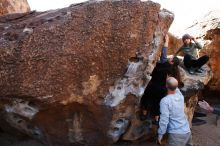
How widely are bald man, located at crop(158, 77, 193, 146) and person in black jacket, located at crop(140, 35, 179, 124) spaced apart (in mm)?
779

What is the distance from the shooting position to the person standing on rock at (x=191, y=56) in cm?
714

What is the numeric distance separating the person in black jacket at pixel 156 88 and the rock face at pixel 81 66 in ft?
1.09

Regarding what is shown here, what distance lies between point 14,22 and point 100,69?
1719 mm

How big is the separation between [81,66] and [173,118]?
1.42 meters

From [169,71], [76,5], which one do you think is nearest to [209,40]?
[169,71]

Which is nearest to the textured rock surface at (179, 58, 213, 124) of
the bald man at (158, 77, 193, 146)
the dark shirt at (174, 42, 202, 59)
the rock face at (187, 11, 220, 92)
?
the dark shirt at (174, 42, 202, 59)

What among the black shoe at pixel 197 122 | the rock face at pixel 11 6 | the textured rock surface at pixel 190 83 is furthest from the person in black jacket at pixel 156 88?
the rock face at pixel 11 6

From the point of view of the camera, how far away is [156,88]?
667cm

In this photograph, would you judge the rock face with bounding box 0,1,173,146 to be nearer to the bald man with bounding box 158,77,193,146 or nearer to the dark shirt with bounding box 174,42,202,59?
the bald man with bounding box 158,77,193,146

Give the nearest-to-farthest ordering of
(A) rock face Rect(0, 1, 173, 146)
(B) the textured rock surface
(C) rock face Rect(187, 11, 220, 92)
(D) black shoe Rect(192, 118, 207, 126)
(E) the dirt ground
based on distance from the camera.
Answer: (A) rock face Rect(0, 1, 173, 146) < (B) the textured rock surface < (E) the dirt ground < (D) black shoe Rect(192, 118, 207, 126) < (C) rock face Rect(187, 11, 220, 92)

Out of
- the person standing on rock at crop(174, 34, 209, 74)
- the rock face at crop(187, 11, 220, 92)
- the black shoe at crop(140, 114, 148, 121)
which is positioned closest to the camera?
the black shoe at crop(140, 114, 148, 121)

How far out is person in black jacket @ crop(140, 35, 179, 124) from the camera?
6.60 m

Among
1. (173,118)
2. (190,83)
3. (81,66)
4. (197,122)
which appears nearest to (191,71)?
(190,83)

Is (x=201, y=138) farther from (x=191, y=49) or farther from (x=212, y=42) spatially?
(x=212, y=42)
